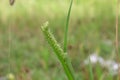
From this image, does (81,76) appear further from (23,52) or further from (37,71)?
(23,52)

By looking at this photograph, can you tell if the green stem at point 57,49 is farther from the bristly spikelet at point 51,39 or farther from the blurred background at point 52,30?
the blurred background at point 52,30

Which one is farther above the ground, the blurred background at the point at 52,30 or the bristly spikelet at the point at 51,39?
the bristly spikelet at the point at 51,39

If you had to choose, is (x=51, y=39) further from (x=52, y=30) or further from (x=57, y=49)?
(x=52, y=30)

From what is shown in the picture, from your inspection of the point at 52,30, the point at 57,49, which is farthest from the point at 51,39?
the point at 52,30

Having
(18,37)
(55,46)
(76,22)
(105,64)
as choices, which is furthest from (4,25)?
(55,46)

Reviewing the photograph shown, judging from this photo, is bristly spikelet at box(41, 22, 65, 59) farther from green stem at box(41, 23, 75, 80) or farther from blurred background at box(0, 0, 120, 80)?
blurred background at box(0, 0, 120, 80)

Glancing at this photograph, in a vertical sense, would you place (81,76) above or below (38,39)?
above

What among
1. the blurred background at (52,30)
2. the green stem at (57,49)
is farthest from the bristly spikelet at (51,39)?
the blurred background at (52,30)

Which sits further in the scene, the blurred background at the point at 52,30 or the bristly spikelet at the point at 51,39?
the blurred background at the point at 52,30
